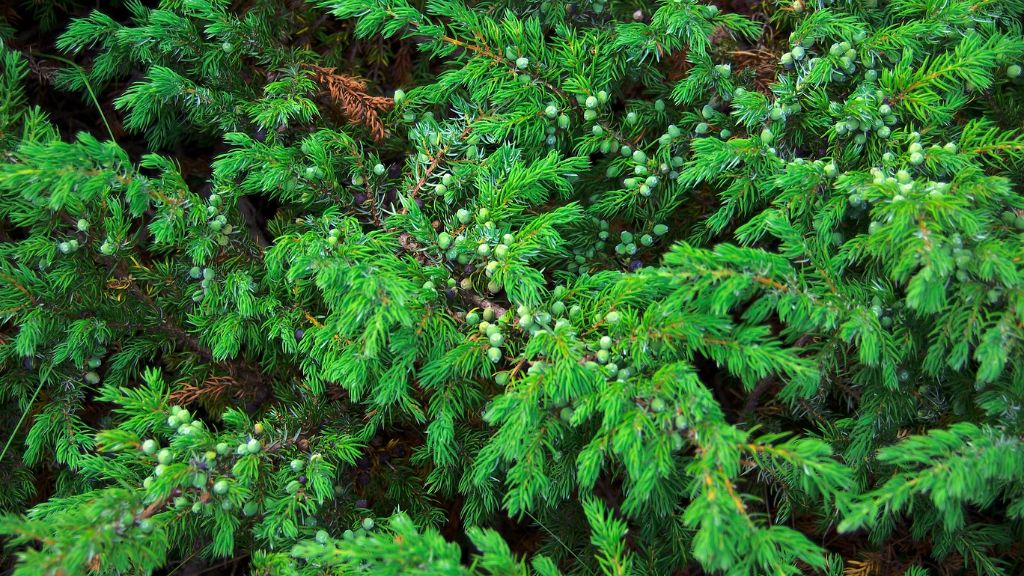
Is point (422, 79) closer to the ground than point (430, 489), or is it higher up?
higher up

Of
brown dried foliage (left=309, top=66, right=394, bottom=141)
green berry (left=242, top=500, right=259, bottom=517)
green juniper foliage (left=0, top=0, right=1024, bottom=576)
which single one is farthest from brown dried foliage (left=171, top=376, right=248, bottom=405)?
brown dried foliage (left=309, top=66, right=394, bottom=141)

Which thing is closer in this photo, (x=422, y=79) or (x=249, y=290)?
(x=249, y=290)

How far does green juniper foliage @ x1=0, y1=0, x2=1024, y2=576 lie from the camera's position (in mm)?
1251

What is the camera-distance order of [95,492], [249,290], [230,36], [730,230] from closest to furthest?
[95,492]
[249,290]
[230,36]
[730,230]

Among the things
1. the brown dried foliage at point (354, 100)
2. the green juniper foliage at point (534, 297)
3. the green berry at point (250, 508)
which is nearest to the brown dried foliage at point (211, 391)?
the green juniper foliage at point (534, 297)

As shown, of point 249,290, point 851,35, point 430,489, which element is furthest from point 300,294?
point 851,35

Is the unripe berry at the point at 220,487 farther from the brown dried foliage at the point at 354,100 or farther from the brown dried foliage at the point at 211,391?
the brown dried foliage at the point at 354,100

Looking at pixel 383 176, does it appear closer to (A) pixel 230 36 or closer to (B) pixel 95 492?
(A) pixel 230 36

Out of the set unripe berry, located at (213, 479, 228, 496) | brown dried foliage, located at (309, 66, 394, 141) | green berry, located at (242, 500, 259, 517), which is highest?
brown dried foliage, located at (309, 66, 394, 141)

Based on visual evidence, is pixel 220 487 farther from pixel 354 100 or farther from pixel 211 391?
pixel 354 100

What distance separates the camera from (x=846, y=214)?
4.95 ft

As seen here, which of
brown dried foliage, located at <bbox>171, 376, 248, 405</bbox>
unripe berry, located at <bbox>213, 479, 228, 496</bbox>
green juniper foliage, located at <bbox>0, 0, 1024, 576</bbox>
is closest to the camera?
green juniper foliage, located at <bbox>0, 0, 1024, 576</bbox>

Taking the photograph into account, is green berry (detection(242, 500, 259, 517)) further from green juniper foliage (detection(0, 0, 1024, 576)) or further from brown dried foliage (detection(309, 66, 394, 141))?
brown dried foliage (detection(309, 66, 394, 141))

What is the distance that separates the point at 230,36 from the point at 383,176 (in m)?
0.51
